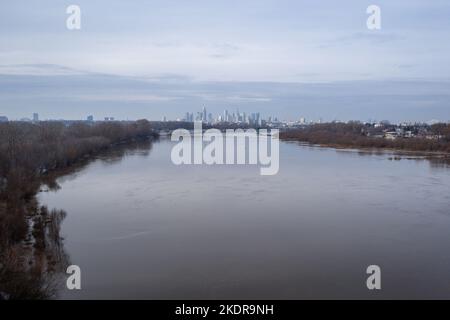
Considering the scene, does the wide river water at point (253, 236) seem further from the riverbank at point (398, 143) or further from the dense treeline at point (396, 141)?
the dense treeline at point (396, 141)

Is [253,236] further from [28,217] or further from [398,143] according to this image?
[398,143]

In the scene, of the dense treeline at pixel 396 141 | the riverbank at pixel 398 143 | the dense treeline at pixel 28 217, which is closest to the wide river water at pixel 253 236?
the dense treeline at pixel 28 217

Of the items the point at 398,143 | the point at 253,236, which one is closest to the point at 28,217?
the point at 253,236

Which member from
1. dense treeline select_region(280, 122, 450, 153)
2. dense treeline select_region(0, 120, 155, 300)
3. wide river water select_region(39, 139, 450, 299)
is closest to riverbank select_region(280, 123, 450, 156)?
dense treeline select_region(280, 122, 450, 153)

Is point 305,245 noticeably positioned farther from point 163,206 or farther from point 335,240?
point 163,206

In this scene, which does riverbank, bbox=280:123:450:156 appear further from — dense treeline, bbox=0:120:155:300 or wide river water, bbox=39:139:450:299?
dense treeline, bbox=0:120:155:300
